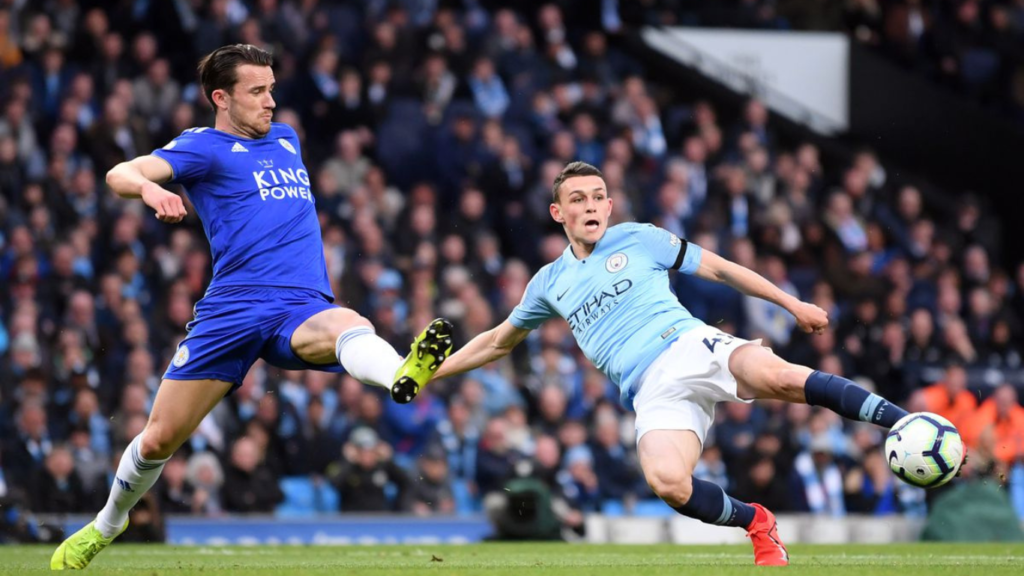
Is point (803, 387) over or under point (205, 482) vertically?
over

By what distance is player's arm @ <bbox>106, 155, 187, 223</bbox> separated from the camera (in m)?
6.35

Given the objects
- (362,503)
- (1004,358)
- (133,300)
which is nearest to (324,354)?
(362,503)

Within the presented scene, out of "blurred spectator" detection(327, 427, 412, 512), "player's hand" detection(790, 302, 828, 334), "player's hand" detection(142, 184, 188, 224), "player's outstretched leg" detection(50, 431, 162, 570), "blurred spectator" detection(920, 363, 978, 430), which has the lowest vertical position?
"blurred spectator" detection(327, 427, 412, 512)

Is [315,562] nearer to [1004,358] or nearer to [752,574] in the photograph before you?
[752,574]

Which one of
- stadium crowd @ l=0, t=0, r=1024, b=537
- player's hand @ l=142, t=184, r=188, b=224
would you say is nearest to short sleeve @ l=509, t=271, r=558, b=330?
player's hand @ l=142, t=184, r=188, b=224

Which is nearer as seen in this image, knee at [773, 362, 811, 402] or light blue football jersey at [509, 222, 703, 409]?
knee at [773, 362, 811, 402]

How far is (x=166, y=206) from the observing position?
6344 millimetres

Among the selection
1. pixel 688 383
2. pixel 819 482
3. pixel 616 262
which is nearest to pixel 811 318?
pixel 688 383

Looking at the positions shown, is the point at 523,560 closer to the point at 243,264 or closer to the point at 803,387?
the point at 803,387

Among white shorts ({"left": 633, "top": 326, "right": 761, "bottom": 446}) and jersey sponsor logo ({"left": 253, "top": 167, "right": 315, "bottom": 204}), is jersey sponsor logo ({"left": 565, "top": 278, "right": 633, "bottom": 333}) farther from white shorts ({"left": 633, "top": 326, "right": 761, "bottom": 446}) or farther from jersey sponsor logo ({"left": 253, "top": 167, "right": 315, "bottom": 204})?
jersey sponsor logo ({"left": 253, "top": 167, "right": 315, "bottom": 204})

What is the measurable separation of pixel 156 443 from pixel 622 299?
2430mm

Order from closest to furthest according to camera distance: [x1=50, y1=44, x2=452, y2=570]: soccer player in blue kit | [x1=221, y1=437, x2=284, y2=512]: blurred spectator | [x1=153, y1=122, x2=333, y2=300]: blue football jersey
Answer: [x1=50, y1=44, x2=452, y2=570]: soccer player in blue kit
[x1=153, y1=122, x2=333, y2=300]: blue football jersey
[x1=221, y1=437, x2=284, y2=512]: blurred spectator

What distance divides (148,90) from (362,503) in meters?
4.86

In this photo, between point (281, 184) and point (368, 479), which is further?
point (368, 479)
